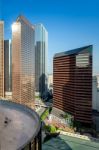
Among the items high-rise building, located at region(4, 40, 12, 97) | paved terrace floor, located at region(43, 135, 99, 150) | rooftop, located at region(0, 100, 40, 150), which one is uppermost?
high-rise building, located at region(4, 40, 12, 97)

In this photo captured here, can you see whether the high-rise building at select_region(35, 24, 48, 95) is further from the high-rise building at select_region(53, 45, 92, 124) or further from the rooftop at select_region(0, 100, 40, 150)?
the rooftop at select_region(0, 100, 40, 150)

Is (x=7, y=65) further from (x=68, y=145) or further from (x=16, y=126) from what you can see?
(x=16, y=126)

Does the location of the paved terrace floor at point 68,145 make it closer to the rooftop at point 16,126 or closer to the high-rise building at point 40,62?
the rooftop at point 16,126

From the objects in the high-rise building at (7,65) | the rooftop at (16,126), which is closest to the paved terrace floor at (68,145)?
the rooftop at (16,126)

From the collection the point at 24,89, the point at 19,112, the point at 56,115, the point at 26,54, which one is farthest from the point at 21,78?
the point at 19,112

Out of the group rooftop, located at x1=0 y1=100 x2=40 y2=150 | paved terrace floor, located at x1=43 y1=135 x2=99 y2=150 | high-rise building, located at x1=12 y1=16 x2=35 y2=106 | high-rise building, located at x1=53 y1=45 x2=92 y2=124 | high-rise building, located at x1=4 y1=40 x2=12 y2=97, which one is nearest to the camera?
rooftop, located at x1=0 y1=100 x2=40 y2=150

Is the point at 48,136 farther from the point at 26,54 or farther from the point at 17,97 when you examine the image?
the point at 26,54

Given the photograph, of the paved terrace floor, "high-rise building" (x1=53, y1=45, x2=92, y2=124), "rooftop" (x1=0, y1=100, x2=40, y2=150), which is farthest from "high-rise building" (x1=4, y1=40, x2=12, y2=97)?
"rooftop" (x1=0, y1=100, x2=40, y2=150)

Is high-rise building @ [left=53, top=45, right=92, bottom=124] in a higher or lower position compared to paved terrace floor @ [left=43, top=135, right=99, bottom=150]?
higher
